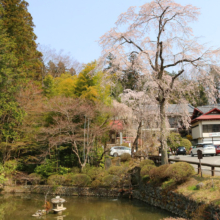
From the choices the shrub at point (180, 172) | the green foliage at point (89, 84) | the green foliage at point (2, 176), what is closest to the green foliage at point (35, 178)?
the green foliage at point (2, 176)

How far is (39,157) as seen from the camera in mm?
17109

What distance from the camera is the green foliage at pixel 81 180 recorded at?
46.9 feet

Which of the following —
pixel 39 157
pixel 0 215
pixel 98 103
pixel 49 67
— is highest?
pixel 49 67

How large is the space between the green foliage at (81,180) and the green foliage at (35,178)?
2906mm

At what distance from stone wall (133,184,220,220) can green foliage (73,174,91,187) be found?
3.06 metres

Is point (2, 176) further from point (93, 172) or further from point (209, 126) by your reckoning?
point (209, 126)

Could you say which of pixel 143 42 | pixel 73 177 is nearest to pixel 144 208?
pixel 73 177

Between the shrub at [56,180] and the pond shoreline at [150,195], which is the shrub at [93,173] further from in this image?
the shrub at [56,180]

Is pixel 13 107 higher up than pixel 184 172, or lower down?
higher up

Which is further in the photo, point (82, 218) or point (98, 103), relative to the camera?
point (98, 103)

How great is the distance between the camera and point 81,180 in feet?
46.9

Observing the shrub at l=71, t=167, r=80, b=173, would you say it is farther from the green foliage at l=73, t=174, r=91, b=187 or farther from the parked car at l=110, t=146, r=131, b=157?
the parked car at l=110, t=146, r=131, b=157

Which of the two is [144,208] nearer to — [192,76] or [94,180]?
[94,180]

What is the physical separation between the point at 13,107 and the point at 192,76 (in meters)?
11.7
